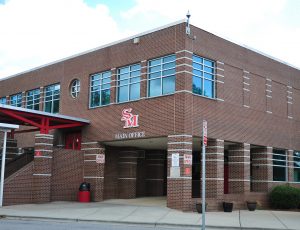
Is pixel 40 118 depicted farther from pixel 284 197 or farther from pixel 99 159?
pixel 284 197

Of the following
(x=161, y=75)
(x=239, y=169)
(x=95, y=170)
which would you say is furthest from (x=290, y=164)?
(x=95, y=170)

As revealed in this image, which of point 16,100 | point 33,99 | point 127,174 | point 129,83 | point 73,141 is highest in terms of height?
point 16,100

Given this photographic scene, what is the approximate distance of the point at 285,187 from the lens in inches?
1094

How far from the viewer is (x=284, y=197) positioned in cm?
2712

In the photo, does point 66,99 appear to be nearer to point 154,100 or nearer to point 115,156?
point 115,156

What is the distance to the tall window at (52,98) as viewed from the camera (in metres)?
32.7

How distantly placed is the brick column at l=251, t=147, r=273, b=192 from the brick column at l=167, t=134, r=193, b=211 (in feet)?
24.6

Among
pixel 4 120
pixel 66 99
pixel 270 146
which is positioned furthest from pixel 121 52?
pixel 270 146

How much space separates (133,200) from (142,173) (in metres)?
4.14

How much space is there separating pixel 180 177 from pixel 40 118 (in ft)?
30.5

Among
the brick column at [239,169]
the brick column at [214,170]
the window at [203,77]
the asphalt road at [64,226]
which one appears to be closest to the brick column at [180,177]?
the brick column at [214,170]

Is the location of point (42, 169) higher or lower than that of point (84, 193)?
higher

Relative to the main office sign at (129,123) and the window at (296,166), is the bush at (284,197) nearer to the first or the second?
the window at (296,166)

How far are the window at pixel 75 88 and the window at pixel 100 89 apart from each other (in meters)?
1.50
